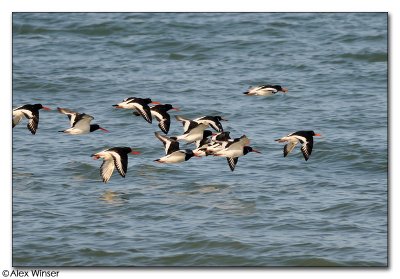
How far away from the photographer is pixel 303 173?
16516mm

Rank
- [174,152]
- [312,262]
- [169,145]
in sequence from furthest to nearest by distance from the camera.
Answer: [169,145], [174,152], [312,262]

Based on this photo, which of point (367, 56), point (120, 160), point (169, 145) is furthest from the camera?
point (367, 56)

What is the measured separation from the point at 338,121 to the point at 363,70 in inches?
147

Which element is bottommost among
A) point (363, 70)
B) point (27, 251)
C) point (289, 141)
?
point (27, 251)

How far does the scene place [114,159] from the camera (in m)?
14.9

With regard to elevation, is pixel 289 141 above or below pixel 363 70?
below

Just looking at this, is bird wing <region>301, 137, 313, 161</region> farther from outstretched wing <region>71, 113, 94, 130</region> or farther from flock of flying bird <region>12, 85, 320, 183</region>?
outstretched wing <region>71, 113, 94, 130</region>

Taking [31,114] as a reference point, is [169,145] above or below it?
below

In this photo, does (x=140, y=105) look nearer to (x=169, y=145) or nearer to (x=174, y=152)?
(x=169, y=145)

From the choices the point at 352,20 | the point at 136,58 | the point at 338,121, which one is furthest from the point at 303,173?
the point at 352,20

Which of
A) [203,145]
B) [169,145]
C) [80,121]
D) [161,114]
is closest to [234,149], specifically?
[203,145]

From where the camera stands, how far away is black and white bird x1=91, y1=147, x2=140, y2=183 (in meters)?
14.7

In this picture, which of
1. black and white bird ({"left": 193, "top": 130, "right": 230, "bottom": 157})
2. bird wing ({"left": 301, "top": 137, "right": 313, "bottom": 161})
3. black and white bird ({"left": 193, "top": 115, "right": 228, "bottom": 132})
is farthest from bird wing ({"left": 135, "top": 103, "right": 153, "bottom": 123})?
bird wing ({"left": 301, "top": 137, "right": 313, "bottom": 161})

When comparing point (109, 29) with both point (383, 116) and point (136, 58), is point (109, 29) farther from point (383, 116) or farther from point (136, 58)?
point (383, 116)
